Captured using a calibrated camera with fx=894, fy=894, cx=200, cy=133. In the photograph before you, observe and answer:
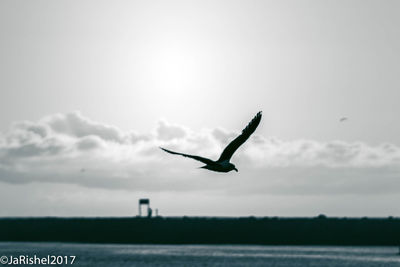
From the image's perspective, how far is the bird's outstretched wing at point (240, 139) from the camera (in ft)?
93.9

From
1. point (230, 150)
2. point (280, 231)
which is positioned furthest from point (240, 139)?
point (280, 231)

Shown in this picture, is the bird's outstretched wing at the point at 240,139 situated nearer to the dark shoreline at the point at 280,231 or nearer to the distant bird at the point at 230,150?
the distant bird at the point at 230,150

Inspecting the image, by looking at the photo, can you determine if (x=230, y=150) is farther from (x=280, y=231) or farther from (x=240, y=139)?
(x=280, y=231)

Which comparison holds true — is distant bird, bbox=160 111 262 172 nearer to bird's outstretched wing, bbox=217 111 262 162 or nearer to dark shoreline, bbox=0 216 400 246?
bird's outstretched wing, bbox=217 111 262 162

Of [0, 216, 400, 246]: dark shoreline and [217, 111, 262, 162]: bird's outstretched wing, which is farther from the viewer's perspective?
[0, 216, 400, 246]: dark shoreline

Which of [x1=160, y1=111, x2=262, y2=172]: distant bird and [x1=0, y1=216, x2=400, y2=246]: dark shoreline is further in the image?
[x1=0, y1=216, x2=400, y2=246]: dark shoreline

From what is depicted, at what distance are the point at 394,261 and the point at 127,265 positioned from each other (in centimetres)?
3755

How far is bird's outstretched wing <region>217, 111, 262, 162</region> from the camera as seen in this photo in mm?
28609

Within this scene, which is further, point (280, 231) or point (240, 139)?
point (280, 231)

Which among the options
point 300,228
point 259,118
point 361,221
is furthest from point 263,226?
point 259,118

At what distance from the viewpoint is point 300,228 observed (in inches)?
7416

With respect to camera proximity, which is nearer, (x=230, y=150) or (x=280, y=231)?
(x=230, y=150)

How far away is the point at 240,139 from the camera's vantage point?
2867 cm

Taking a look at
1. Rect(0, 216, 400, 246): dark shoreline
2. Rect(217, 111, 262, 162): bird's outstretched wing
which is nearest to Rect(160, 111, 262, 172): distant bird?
Rect(217, 111, 262, 162): bird's outstretched wing
